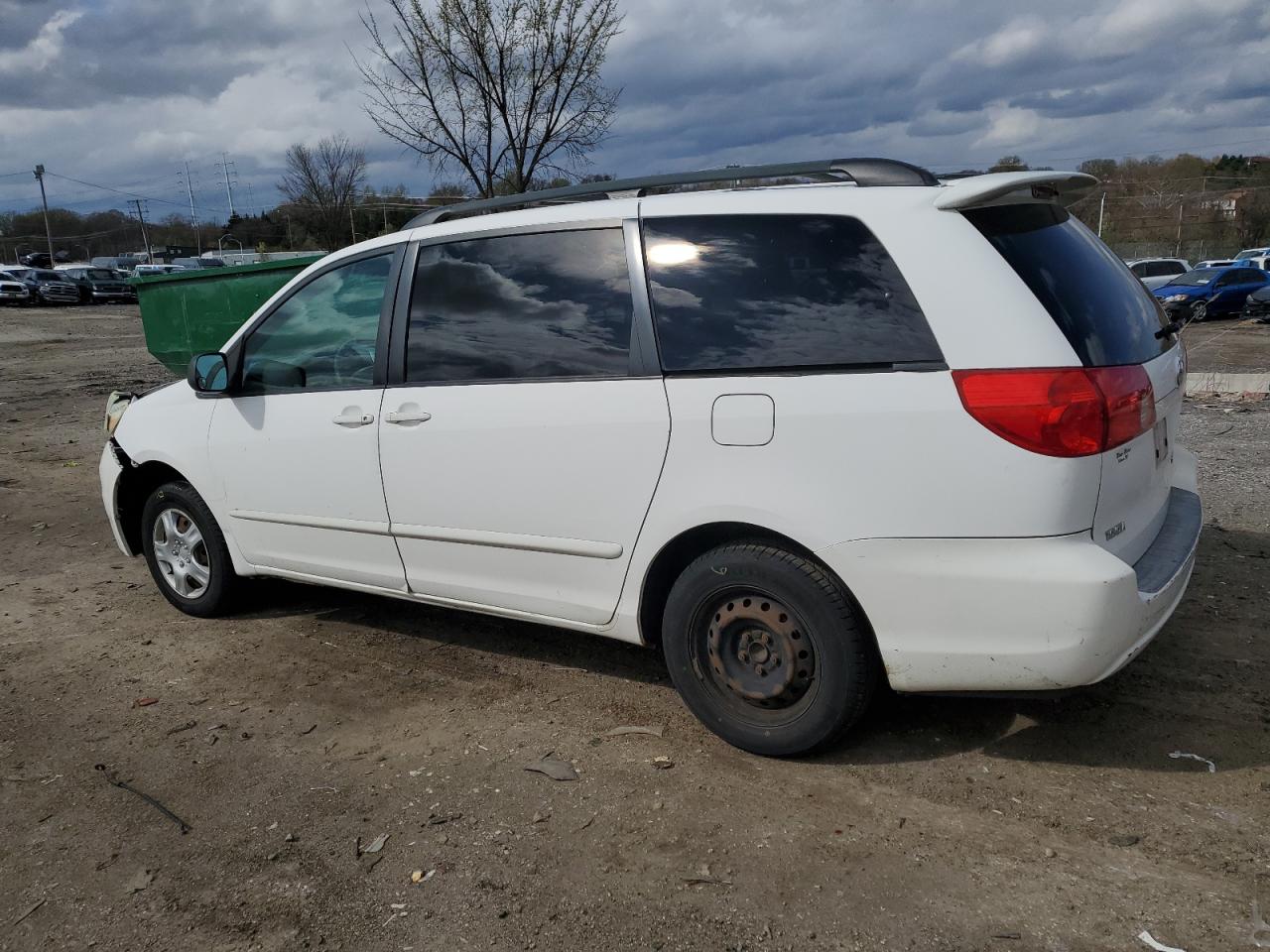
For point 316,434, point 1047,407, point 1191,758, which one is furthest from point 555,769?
point 1191,758

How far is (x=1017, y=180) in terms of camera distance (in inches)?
120

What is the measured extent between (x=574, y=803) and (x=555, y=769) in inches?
9.5

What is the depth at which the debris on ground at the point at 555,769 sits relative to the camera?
333 centimetres

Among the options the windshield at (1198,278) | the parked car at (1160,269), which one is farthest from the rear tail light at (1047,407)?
the parked car at (1160,269)

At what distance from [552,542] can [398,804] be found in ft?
3.41

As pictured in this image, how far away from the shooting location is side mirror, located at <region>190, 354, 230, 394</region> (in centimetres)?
456

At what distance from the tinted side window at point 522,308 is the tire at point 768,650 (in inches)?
32.7

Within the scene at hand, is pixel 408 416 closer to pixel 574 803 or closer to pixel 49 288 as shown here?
pixel 574 803

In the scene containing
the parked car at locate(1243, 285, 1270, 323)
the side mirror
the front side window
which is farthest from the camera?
the parked car at locate(1243, 285, 1270, 323)

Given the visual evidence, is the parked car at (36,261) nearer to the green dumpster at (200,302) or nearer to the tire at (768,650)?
the green dumpster at (200,302)

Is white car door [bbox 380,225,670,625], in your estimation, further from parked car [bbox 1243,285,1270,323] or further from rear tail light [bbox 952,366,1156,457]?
parked car [bbox 1243,285,1270,323]

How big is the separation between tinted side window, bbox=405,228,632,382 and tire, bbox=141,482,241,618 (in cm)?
164

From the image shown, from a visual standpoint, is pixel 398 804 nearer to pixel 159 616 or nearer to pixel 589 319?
pixel 589 319

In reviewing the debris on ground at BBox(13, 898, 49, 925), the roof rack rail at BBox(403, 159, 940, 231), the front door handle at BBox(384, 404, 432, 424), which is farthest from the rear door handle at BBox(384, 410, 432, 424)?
the debris on ground at BBox(13, 898, 49, 925)
